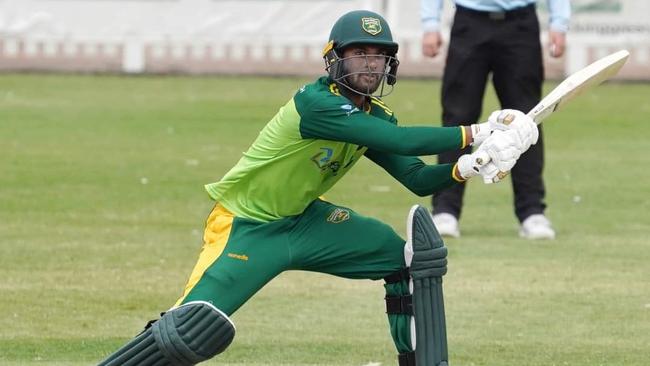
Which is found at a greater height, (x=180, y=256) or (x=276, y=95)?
(x=180, y=256)

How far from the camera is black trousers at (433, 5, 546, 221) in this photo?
36.5ft

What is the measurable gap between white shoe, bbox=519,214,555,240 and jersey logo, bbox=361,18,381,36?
468 centimetres

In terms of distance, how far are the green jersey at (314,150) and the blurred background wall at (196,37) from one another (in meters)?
17.5

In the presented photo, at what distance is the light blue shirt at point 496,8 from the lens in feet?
36.6

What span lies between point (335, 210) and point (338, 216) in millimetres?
31

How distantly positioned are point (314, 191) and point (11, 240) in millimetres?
4581

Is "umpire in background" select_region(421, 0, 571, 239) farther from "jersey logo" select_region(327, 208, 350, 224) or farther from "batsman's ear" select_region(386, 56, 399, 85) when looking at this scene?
"batsman's ear" select_region(386, 56, 399, 85)

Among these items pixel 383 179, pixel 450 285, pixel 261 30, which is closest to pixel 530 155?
pixel 450 285

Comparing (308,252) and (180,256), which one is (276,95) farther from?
(308,252)

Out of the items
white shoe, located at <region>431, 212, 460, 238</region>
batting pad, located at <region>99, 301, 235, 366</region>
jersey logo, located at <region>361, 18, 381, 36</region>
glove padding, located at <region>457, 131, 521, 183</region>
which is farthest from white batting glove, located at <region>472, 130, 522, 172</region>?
white shoe, located at <region>431, 212, 460, 238</region>

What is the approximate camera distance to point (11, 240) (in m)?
10.8

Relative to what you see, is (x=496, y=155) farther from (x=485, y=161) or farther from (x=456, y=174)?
(x=456, y=174)

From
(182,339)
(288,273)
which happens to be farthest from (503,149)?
(288,273)

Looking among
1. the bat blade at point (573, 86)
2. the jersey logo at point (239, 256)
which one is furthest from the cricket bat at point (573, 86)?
the jersey logo at point (239, 256)
